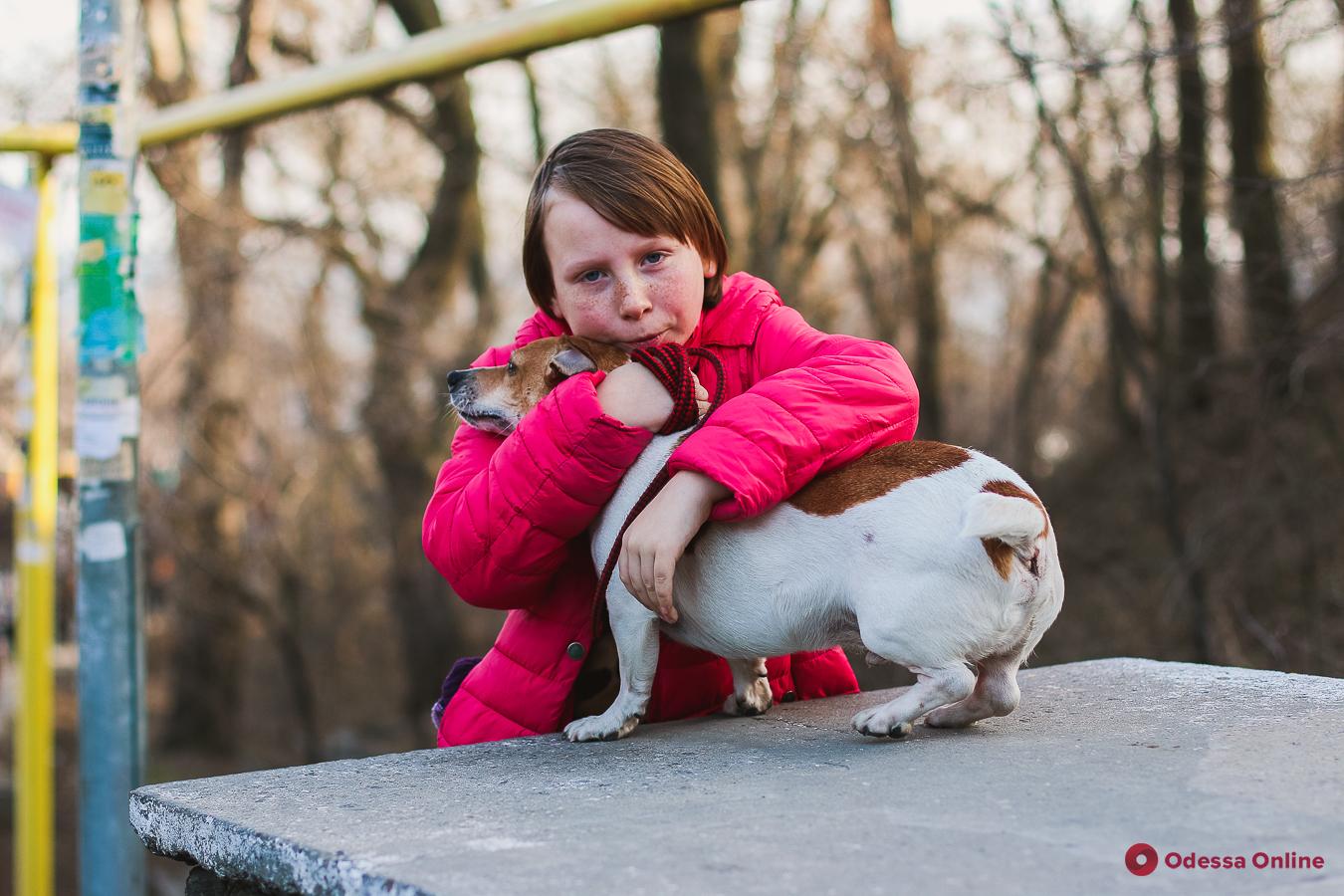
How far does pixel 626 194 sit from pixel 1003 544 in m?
0.89

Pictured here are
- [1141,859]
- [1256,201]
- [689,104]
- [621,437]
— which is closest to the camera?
[1141,859]

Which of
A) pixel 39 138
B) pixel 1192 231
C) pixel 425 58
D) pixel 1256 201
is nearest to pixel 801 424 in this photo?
pixel 425 58

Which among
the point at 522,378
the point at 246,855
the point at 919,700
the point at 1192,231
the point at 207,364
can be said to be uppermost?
the point at 1192,231

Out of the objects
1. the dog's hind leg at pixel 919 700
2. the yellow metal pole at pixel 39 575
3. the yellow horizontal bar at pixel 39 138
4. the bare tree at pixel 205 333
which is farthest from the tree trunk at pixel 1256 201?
the bare tree at pixel 205 333

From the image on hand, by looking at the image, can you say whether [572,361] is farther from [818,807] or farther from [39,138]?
[39,138]

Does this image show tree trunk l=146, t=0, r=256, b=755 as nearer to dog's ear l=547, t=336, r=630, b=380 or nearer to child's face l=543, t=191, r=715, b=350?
dog's ear l=547, t=336, r=630, b=380

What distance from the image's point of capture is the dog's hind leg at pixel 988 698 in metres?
2.13

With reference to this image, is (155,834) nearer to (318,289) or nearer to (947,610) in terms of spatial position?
(947,610)

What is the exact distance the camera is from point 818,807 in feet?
5.55

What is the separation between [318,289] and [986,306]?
26.6 ft

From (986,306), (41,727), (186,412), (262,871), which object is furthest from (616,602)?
(986,306)

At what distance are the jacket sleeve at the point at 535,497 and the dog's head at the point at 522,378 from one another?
0.56ft

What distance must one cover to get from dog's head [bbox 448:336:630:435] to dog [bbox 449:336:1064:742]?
30 cm

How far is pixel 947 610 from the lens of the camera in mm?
A: 1943
